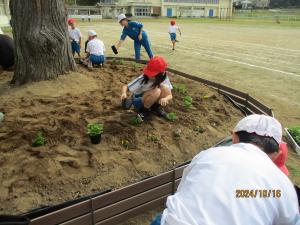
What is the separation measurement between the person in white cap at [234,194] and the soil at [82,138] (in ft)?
6.56

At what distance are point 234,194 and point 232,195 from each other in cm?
1

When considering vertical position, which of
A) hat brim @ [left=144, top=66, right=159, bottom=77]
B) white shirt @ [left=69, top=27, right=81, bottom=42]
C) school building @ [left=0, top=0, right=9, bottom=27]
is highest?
school building @ [left=0, top=0, right=9, bottom=27]

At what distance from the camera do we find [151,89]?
4.91m

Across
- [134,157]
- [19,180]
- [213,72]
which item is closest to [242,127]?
[134,157]

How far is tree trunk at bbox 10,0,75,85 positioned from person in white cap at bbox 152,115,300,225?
16.3ft

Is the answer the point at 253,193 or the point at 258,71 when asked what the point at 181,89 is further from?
the point at 253,193

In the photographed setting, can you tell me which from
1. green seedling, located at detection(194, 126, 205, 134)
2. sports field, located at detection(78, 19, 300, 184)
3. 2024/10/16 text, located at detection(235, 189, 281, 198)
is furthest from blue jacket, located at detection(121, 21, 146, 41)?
2024/10/16 text, located at detection(235, 189, 281, 198)

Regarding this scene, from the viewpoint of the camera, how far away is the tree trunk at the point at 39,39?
19.4 ft

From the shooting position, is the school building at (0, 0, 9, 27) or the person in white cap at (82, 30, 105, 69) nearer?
the person in white cap at (82, 30, 105, 69)

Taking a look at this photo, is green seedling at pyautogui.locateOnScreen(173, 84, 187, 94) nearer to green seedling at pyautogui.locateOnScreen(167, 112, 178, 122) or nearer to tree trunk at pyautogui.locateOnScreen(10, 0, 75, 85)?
green seedling at pyautogui.locateOnScreen(167, 112, 178, 122)

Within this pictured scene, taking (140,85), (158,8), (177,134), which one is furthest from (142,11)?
(177,134)

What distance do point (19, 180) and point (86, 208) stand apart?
3.57 ft

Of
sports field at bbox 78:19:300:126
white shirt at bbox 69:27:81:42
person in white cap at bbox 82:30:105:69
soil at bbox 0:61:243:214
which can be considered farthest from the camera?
white shirt at bbox 69:27:81:42

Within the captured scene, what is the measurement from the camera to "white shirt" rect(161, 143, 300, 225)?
169cm
